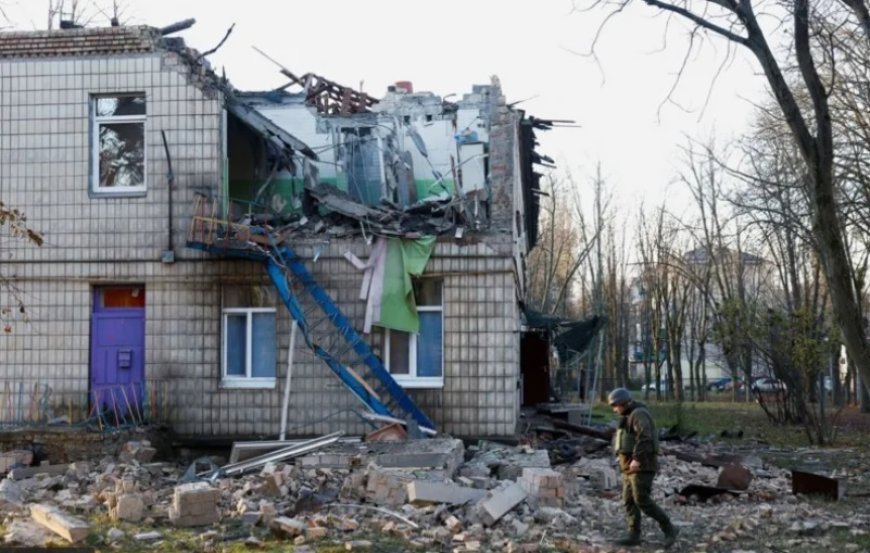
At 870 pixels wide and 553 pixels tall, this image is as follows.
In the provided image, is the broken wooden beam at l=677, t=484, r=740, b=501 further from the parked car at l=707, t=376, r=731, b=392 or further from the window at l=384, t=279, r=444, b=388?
the parked car at l=707, t=376, r=731, b=392

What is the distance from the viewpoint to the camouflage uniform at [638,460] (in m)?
11.2

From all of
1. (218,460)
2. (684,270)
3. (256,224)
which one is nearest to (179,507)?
(218,460)

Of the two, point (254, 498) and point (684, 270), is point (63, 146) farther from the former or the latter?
point (684, 270)

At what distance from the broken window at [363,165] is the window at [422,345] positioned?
93.4 inches

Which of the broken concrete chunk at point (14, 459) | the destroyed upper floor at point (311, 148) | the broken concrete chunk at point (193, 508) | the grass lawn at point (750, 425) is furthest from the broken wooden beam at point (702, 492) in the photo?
the broken concrete chunk at point (14, 459)

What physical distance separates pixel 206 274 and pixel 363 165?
3822mm

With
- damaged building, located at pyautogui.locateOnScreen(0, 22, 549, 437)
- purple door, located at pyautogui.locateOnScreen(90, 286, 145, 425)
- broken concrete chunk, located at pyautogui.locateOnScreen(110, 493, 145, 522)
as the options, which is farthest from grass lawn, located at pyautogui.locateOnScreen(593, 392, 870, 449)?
broken concrete chunk, located at pyautogui.locateOnScreen(110, 493, 145, 522)

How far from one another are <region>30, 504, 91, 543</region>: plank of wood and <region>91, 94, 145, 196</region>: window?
794 cm

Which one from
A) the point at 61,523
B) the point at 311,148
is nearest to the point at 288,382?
the point at 311,148

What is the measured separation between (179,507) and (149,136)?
8.65m

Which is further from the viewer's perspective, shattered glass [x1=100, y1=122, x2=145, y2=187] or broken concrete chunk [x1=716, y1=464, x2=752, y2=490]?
shattered glass [x1=100, y1=122, x2=145, y2=187]

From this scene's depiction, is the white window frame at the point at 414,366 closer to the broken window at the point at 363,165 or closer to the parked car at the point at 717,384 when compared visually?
the broken window at the point at 363,165

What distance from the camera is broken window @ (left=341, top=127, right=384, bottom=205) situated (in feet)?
65.5

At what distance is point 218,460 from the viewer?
17688mm
